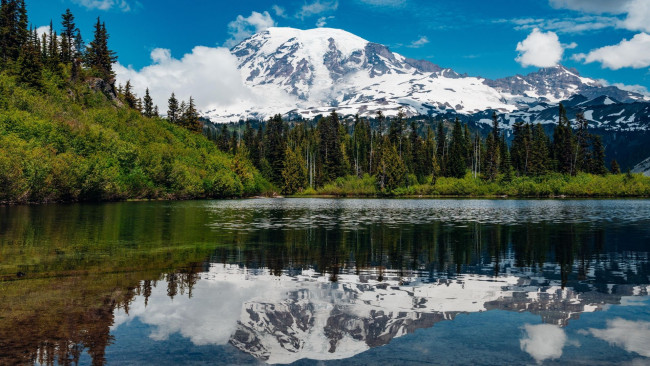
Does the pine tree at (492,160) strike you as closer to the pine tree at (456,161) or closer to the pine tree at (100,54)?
the pine tree at (456,161)

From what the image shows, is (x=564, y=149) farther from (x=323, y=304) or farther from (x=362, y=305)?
(x=323, y=304)

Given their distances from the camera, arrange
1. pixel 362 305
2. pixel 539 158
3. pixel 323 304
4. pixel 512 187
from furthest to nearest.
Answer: pixel 539 158
pixel 512 187
pixel 323 304
pixel 362 305

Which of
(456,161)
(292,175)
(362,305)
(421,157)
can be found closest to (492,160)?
(456,161)

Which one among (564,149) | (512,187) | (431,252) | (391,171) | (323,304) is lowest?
(323,304)

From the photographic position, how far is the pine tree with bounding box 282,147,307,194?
17150 centimetres

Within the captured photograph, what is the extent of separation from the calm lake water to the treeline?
134745mm

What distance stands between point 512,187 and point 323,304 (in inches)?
5824

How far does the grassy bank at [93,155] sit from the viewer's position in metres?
76.8

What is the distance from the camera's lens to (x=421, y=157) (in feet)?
565

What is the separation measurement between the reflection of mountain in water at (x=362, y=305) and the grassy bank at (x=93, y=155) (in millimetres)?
69612

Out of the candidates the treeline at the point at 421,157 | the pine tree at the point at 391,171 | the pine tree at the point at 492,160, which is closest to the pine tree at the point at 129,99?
the treeline at the point at 421,157

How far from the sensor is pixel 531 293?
1470 cm

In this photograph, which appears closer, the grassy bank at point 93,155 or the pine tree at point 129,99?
the grassy bank at point 93,155

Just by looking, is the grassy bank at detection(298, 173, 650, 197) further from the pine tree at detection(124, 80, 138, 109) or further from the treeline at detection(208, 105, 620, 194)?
the pine tree at detection(124, 80, 138, 109)
